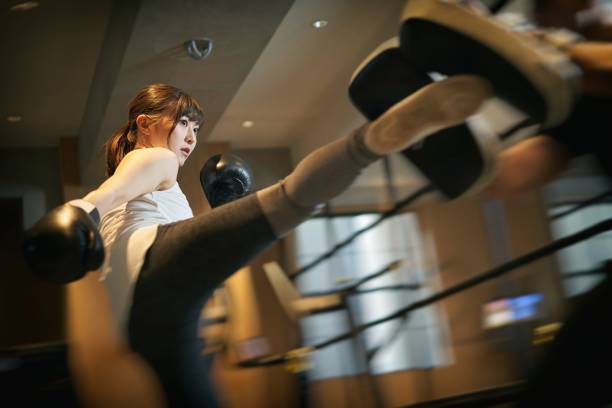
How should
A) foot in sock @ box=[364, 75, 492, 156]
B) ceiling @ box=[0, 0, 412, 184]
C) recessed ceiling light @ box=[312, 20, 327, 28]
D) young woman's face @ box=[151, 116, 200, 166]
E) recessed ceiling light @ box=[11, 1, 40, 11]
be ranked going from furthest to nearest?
recessed ceiling light @ box=[312, 20, 327, 28] → recessed ceiling light @ box=[11, 1, 40, 11] → ceiling @ box=[0, 0, 412, 184] → young woman's face @ box=[151, 116, 200, 166] → foot in sock @ box=[364, 75, 492, 156]

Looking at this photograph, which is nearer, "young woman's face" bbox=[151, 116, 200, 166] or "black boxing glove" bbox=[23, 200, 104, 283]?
"black boxing glove" bbox=[23, 200, 104, 283]

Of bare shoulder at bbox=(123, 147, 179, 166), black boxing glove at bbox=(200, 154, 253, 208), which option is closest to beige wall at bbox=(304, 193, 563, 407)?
black boxing glove at bbox=(200, 154, 253, 208)

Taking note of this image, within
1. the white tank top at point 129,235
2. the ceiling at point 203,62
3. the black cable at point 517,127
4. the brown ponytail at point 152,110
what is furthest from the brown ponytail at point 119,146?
the black cable at point 517,127

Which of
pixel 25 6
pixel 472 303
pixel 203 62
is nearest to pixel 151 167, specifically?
pixel 203 62

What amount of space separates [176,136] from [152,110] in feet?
0.26

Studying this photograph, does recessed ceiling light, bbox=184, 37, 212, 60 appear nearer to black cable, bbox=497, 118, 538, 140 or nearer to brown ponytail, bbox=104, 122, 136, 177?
brown ponytail, bbox=104, 122, 136, 177

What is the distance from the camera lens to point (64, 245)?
83 centimetres

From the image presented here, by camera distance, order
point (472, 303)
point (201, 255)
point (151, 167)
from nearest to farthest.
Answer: point (201, 255)
point (151, 167)
point (472, 303)

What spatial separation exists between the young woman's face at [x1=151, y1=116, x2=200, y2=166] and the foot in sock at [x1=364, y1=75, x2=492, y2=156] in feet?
1.80

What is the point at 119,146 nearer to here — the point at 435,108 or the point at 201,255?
the point at 201,255

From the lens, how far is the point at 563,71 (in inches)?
27.8

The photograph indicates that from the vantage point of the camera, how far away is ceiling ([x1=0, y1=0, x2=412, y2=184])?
1.60 m

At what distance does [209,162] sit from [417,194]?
2.02 feet

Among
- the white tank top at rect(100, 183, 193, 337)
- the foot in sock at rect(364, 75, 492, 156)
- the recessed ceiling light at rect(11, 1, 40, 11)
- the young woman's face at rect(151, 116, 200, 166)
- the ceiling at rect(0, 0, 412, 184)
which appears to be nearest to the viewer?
the foot in sock at rect(364, 75, 492, 156)
